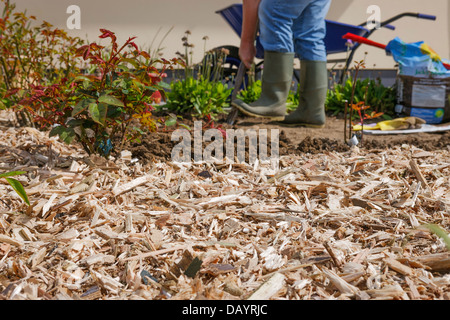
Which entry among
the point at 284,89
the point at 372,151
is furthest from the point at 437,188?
the point at 284,89

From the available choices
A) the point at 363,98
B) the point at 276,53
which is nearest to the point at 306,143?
the point at 276,53

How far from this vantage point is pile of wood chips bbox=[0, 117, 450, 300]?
1.39 meters

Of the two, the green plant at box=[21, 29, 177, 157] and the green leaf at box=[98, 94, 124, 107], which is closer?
the green leaf at box=[98, 94, 124, 107]

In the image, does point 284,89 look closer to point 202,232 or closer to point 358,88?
point 358,88

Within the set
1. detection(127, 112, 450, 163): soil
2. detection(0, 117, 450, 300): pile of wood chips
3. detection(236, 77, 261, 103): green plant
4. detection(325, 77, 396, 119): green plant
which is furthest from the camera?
detection(325, 77, 396, 119): green plant

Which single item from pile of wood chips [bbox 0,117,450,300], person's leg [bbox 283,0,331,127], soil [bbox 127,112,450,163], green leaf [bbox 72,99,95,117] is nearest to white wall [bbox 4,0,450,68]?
→ soil [bbox 127,112,450,163]

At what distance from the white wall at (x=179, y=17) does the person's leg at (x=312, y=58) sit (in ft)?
10.9

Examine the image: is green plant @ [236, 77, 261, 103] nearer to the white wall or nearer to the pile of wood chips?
the pile of wood chips

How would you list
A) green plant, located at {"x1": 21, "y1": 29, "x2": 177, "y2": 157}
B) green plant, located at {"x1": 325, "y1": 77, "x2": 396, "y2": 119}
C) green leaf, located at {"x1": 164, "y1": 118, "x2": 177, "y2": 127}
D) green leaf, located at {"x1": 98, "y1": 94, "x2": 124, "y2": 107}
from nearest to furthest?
1. green leaf, located at {"x1": 98, "y1": 94, "x2": 124, "y2": 107}
2. green plant, located at {"x1": 21, "y1": 29, "x2": 177, "y2": 157}
3. green leaf, located at {"x1": 164, "y1": 118, "x2": 177, "y2": 127}
4. green plant, located at {"x1": 325, "y1": 77, "x2": 396, "y2": 119}

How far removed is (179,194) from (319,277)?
33.5 inches

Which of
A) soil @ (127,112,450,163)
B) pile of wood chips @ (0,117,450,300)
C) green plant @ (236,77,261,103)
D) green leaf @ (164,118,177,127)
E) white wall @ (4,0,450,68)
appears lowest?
pile of wood chips @ (0,117,450,300)

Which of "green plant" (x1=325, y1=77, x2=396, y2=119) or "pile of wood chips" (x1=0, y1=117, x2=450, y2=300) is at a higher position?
"green plant" (x1=325, y1=77, x2=396, y2=119)

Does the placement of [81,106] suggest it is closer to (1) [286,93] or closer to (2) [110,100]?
(2) [110,100]

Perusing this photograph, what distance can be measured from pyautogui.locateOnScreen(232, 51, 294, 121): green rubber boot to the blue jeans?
0.25 feet
